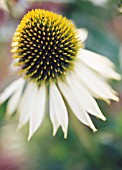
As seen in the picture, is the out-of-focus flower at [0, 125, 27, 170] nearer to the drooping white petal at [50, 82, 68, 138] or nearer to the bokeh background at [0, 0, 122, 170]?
the bokeh background at [0, 0, 122, 170]

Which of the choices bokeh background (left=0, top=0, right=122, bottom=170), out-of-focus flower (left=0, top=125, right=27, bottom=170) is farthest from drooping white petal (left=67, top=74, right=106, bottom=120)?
out-of-focus flower (left=0, top=125, right=27, bottom=170)

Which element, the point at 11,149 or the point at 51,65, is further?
the point at 11,149

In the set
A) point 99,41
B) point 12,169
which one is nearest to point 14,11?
point 99,41

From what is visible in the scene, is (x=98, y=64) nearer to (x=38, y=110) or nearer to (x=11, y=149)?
(x=38, y=110)

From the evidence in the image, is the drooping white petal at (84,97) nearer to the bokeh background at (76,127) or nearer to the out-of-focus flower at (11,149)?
the bokeh background at (76,127)

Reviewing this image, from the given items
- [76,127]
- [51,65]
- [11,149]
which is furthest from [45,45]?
[11,149]

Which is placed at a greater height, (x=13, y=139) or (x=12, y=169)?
(x=13, y=139)

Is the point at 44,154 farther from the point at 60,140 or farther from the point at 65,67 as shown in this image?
the point at 65,67
